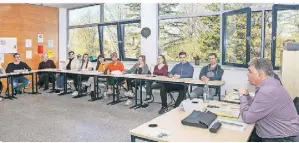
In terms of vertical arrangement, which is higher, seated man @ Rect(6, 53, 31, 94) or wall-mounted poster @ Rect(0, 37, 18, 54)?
wall-mounted poster @ Rect(0, 37, 18, 54)

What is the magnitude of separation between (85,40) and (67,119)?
4.71 meters

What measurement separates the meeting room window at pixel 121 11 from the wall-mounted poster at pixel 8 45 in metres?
2.77

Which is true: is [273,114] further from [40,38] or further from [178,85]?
[40,38]

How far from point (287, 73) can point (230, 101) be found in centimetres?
157

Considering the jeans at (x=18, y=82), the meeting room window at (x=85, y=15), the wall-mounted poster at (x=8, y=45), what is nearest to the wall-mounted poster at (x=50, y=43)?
the meeting room window at (x=85, y=15)

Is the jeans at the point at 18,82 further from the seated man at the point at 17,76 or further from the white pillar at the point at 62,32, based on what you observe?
the white pillar at the point at 62,32

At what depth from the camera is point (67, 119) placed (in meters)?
4.55

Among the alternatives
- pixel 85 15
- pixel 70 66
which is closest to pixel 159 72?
pixel 70 66

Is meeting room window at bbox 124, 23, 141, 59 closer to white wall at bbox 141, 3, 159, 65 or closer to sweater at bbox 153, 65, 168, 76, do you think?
white wall at bbox 141, 3, 159, 65

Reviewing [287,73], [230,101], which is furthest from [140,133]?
[287,73]

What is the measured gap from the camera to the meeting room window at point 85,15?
831 cm

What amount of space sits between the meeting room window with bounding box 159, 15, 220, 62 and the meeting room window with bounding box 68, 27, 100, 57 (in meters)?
2.50

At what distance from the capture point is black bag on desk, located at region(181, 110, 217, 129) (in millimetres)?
2012

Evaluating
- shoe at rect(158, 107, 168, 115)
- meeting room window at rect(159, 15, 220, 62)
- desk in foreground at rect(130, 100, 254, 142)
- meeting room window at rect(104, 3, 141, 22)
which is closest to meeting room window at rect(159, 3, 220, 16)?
meeting room window at rect(159, 15, 220, 62)
